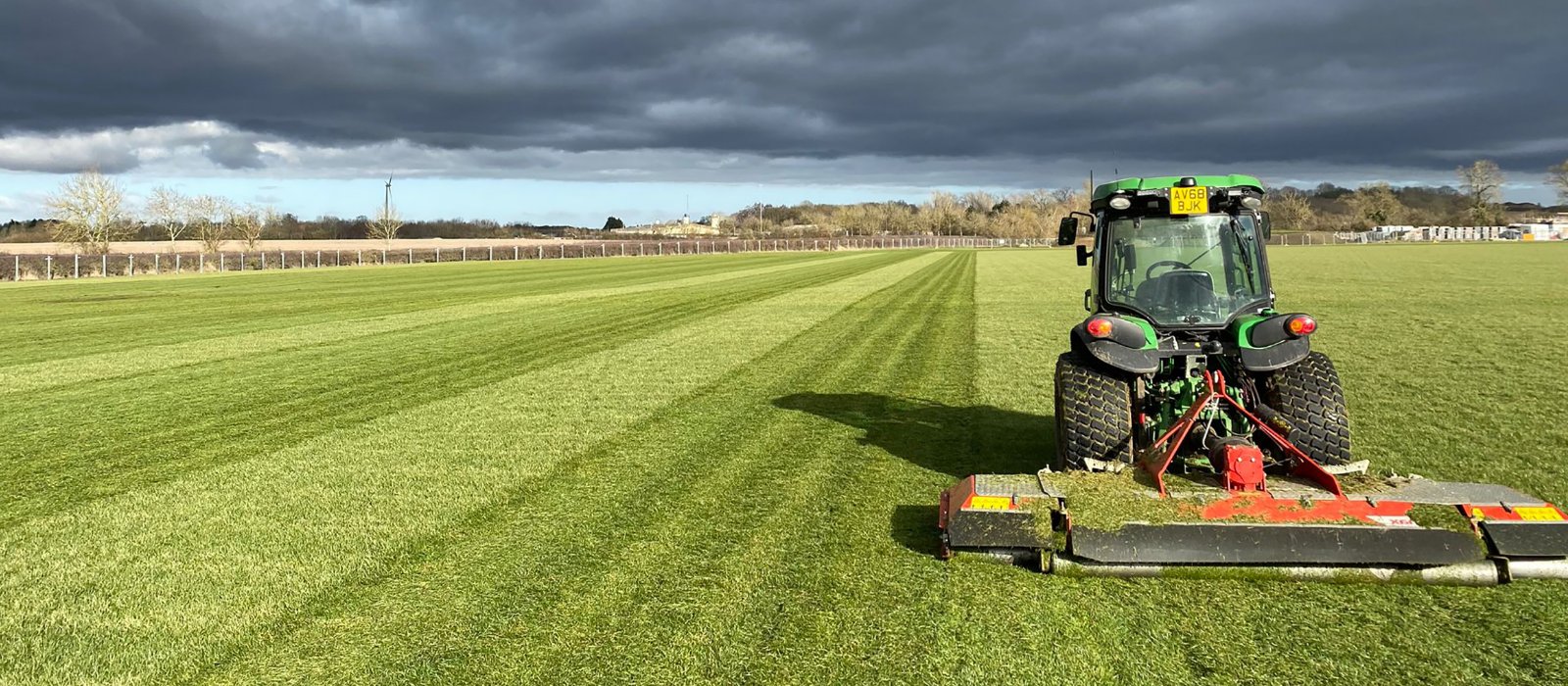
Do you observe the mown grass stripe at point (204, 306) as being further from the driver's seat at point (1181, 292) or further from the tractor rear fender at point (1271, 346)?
the tractor rear fender at point (1271, 346)

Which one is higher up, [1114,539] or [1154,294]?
[1154,294]

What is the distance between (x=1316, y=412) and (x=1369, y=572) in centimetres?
145

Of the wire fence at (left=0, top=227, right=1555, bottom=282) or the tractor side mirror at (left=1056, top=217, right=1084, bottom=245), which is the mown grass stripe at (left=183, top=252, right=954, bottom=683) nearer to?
the tractor side mirror at (left=1056, top=217, right=1084, bottom=245)

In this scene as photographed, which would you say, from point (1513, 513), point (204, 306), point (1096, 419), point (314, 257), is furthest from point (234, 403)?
point (314, 257)

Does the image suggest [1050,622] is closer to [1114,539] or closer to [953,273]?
[1114,539]

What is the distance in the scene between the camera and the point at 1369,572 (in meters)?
4.87

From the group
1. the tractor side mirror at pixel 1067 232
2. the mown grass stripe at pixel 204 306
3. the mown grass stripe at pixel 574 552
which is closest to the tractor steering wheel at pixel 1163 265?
the tractor side mirror at pixel 1067 232

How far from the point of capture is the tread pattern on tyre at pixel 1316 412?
19.8 ft

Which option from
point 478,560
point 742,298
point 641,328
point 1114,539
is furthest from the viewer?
point 742,298

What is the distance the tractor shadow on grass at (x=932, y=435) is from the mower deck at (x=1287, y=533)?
64cm

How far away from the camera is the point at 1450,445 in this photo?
26.7ft

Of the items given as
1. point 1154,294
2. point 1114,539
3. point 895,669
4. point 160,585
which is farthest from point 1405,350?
point 160,585

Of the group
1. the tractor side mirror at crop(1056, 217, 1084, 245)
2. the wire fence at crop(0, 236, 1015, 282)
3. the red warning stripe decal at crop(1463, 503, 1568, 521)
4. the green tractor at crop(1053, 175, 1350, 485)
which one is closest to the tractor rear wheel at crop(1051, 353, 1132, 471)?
the green tractor at crop(1053, 175, 1350, 485)

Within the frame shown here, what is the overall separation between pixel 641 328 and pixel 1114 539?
1471 cm
